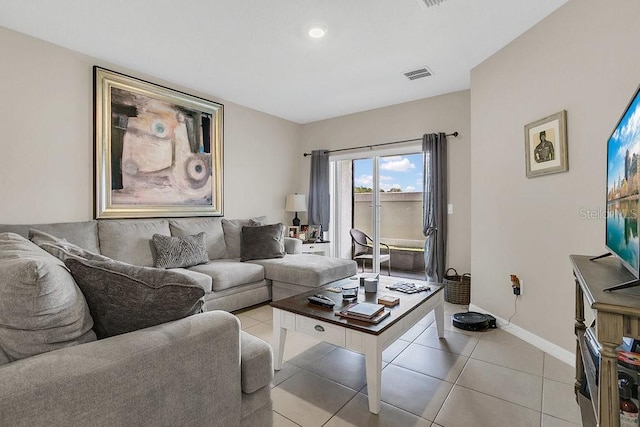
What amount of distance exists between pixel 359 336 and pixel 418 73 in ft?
9.47

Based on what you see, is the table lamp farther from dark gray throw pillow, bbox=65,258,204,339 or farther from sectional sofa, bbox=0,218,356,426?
dark gray throw pillow, bbox=65,258,204,339

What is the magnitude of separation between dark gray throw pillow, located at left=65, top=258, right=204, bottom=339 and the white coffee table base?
94cm

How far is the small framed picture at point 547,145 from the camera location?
2.28 m

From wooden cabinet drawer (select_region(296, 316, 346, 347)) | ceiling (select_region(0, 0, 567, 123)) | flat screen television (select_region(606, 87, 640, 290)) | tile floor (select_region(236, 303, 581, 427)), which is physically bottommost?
tile floor (select_region(236, 303, 581, 427))

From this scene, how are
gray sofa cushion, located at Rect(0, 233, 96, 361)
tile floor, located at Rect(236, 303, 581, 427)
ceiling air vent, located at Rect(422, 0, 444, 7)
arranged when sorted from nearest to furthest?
gray sofa cushion, located at Rect(0, 233, 96, 361) → tile floor, located at Rect(236, 303, 581, 427) → ceiling air vent, located at Rect(422, 0, 444, 7)

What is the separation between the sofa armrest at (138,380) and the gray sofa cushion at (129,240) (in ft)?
7.38

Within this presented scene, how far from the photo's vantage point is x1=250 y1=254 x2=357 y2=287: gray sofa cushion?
10.5ft

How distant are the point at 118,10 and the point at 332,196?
359 cm

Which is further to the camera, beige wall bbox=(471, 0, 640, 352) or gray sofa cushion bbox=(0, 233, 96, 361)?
beige wall bbox=(471, 0, 640, 352)

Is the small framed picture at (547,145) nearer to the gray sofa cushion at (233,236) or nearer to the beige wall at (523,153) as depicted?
the beige wall at (523,153)

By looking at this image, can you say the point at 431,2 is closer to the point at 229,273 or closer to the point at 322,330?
the point at 322,330

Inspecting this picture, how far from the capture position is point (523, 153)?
8.81 feet

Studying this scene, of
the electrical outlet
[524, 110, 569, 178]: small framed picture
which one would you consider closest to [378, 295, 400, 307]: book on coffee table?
the electrical outlet

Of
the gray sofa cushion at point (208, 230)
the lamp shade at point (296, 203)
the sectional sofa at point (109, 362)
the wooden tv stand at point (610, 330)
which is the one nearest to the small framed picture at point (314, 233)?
the lamp shade at point (296, 203)
